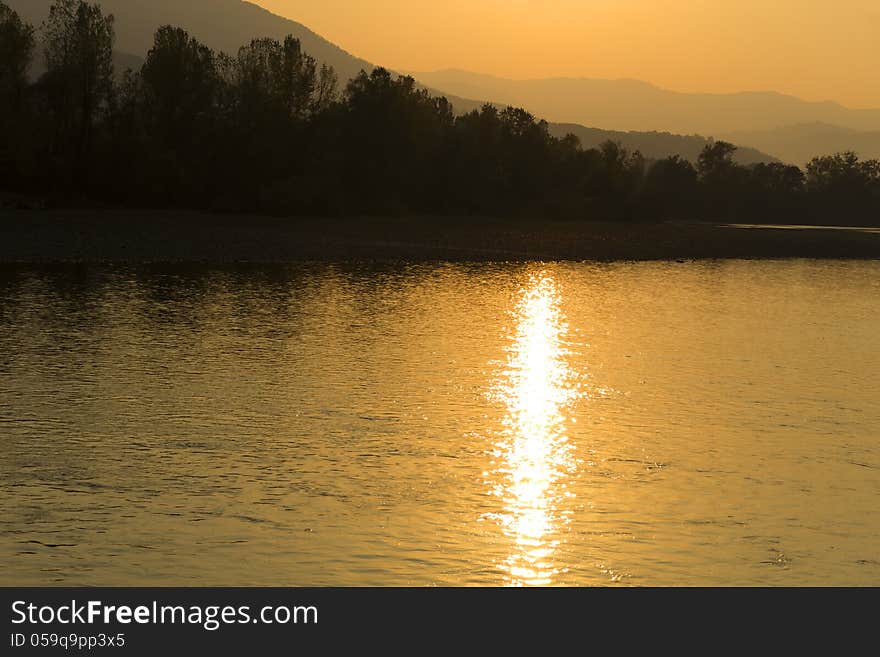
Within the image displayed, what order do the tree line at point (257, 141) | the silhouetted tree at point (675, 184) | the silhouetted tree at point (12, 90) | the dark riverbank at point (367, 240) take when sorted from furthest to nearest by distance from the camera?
the silhouetted tree at point (675, 184), the tree line at point (257, 141), the silhouetted tree at point (12, 90), the dark riverbank at point (367, 240)

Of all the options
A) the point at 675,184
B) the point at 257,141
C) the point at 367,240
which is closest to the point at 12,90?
the point at 257,141

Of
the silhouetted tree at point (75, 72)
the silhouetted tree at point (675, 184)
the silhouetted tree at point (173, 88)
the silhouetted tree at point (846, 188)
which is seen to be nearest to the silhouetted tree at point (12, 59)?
the silhouetted tree at point (75, 72)

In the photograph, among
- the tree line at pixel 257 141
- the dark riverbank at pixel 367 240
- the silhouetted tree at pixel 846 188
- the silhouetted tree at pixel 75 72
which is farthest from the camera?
the silhouetted tree at pixel 846 188

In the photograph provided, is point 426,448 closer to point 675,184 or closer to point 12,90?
point 12,90

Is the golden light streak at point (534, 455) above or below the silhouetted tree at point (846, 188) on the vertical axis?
below

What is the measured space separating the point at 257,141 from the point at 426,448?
90.6 meters

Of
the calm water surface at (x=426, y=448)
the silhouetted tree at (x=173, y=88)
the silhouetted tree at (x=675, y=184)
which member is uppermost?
the silhouetted tree at (x=173, y=88)

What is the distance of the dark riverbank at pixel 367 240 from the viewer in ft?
223

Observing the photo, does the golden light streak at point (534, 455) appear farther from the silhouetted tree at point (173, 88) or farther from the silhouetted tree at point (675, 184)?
the silhouetted tree at point (675, 184)

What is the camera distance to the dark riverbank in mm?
67875

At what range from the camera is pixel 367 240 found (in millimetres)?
85125

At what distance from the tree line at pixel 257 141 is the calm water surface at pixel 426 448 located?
2336 inches

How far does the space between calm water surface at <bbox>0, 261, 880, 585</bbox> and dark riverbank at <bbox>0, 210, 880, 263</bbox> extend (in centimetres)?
2516

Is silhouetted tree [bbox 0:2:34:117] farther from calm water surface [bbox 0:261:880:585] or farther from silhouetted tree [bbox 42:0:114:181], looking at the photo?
calm water surface [bbox 0:261:880:585]
